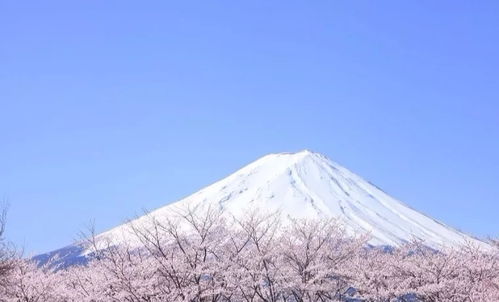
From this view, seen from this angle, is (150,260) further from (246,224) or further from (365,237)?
(365,237)

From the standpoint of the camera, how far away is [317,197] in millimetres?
97562

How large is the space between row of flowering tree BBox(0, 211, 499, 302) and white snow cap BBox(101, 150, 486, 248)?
2042 inches

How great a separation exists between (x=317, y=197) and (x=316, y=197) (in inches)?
5.5

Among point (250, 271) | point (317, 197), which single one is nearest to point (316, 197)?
point (317, 197)

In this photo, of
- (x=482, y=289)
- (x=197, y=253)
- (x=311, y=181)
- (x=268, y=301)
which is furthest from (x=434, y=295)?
(x=311, y=181)

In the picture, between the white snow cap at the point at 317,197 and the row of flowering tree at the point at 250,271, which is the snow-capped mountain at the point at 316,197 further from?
the row of flowering tree at the point at 250,271

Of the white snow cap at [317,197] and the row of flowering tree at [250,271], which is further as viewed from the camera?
the white snow cap at [317,197]

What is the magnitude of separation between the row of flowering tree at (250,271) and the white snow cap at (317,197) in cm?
5187

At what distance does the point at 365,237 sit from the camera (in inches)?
1037

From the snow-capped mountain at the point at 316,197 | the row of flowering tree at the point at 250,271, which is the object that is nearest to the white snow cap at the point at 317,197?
the snow-capped mountain at the point at 316,197

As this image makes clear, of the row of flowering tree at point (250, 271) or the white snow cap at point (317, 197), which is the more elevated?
the white snow cap at point (317, 197)

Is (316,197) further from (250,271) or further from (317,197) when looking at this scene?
(250,271)

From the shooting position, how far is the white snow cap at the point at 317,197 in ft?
282

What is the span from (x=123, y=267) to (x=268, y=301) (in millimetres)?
4461
